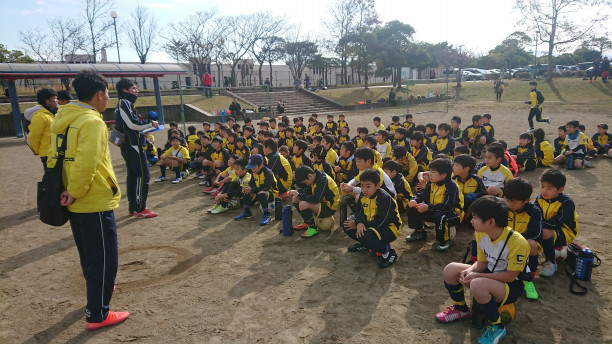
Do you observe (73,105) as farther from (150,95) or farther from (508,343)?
(150,95)

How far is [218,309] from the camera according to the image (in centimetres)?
367

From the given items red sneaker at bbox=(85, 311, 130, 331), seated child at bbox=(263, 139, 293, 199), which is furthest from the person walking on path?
red sneaker at bbox=(85, 311, 130, 331)

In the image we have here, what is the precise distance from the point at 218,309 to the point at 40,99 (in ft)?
15.4

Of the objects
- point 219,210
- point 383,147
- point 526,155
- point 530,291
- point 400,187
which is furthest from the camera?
point 526,155

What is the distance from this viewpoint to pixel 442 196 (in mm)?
4910

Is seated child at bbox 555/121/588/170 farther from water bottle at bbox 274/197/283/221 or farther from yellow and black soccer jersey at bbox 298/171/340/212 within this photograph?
water bottle at bbox 274/197/283/221

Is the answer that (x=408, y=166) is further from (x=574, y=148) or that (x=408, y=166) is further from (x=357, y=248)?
(x=574, y=148)

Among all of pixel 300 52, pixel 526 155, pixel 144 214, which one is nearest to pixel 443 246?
pixel 144 214

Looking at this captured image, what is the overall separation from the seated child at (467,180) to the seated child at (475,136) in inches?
217

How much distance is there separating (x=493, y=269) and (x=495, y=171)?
3.15 meters

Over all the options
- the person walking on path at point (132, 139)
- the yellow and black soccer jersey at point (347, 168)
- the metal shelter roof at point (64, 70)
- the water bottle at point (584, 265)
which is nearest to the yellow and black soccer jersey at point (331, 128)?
the yellow and black soccer jersey at point (347, 168)

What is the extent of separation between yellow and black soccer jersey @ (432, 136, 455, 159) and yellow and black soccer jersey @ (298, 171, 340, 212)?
476cm

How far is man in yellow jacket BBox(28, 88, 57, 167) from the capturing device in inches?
212

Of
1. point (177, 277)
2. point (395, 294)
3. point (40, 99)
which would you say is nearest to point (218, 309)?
point (177, 277)
